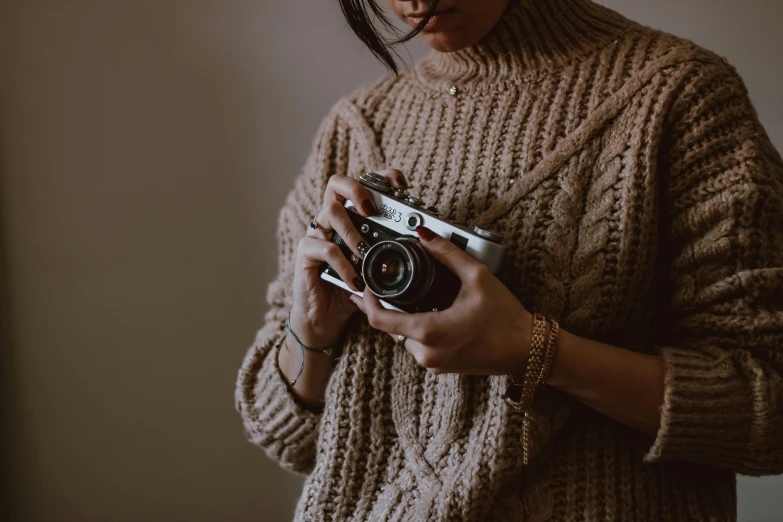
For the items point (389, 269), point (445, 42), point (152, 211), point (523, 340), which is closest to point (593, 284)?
point (523, 340)

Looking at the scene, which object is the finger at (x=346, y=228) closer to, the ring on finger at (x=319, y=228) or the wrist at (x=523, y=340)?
the ring on finger at (x=319, y=228)

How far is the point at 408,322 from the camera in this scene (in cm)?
58

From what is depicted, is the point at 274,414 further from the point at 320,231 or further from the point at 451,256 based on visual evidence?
the point at 451,256

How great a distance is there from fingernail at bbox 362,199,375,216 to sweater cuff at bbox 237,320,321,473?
0.28 m

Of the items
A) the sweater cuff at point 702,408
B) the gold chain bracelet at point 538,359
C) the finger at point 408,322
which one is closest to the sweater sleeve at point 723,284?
the sweater cuff at point 702,408

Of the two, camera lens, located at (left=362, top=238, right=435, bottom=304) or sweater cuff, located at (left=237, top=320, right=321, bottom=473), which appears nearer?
camera lens, located at (left=362, top=238, right=435, bottom=304)

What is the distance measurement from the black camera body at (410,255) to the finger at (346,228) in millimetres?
13

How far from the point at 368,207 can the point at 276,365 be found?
0.28 m

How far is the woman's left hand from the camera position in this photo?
56cm

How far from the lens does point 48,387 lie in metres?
1.05

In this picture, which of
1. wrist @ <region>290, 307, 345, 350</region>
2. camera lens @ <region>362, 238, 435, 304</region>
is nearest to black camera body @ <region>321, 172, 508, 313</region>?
camera lens @ <region>362, 238, 435, 304</region>

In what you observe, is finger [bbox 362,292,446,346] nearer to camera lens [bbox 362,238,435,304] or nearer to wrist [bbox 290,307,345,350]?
camera lens [bbox 362,238,435,304]

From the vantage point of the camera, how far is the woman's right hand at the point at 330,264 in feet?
2.08

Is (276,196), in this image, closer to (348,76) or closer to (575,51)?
(348,76)
